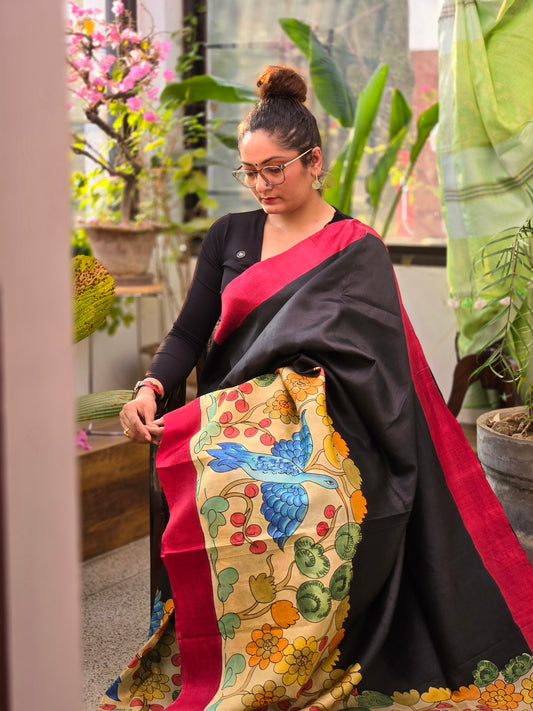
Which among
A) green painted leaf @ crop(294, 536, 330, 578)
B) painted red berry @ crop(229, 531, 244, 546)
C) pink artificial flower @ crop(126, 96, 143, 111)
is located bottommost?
green painted leaf @ crop(294, 536, 330, 578)

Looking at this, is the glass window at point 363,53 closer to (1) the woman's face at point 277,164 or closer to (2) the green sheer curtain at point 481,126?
(2) the green sheer curtain at point 481,126

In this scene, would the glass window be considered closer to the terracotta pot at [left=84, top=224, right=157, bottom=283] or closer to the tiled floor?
the terracotta pot at [left=84, top=224, right=157, bottom=283]

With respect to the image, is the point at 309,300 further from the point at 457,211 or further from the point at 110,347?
the point at 110,347

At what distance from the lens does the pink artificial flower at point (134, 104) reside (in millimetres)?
2856

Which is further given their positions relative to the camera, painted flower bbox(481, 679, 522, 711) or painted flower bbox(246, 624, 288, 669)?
painted flower bbox(481, 679, 522, 711)

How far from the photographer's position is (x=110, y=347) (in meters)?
3.28

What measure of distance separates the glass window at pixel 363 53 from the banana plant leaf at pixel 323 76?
32 centimetres

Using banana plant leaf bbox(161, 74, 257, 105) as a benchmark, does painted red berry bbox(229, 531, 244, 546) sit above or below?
below

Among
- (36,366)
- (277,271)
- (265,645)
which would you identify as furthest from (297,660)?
(36,366)

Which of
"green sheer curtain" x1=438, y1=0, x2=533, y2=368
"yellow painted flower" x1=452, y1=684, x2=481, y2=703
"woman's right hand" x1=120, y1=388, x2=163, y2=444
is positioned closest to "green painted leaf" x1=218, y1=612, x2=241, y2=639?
"woman's right hand" x1=120, y1=388, x2=163, y2=444

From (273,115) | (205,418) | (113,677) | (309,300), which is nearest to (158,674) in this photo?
(113,677)

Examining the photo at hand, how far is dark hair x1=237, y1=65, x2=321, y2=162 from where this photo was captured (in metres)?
1.64

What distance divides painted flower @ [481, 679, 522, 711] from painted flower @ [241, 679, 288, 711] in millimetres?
420

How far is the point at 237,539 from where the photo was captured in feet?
4.51
